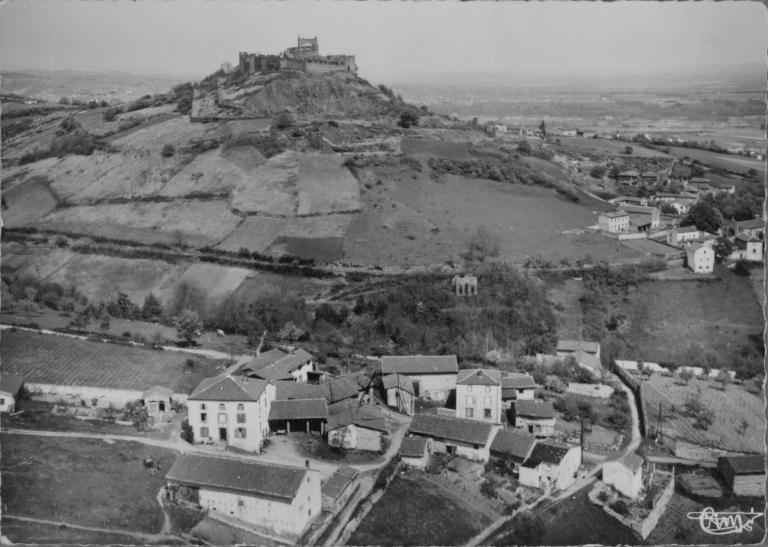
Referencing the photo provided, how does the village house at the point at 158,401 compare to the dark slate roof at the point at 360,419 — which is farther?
the village house at the point at 158,401

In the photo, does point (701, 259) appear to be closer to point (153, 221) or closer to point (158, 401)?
point (158, 401)

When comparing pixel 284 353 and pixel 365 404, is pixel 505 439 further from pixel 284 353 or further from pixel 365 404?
pixel 284 353

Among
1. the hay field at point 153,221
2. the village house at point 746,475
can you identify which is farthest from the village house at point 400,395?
the hay field at point 153,221

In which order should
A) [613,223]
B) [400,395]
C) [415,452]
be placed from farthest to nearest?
[613,223]
[400,395]
[415,452]

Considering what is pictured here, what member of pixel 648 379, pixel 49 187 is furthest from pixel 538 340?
pixel 49 187

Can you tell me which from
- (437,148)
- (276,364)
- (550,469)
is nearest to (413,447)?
(550,469)

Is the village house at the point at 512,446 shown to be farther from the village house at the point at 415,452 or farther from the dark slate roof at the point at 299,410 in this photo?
the dark slate roof at the point at 299,410
